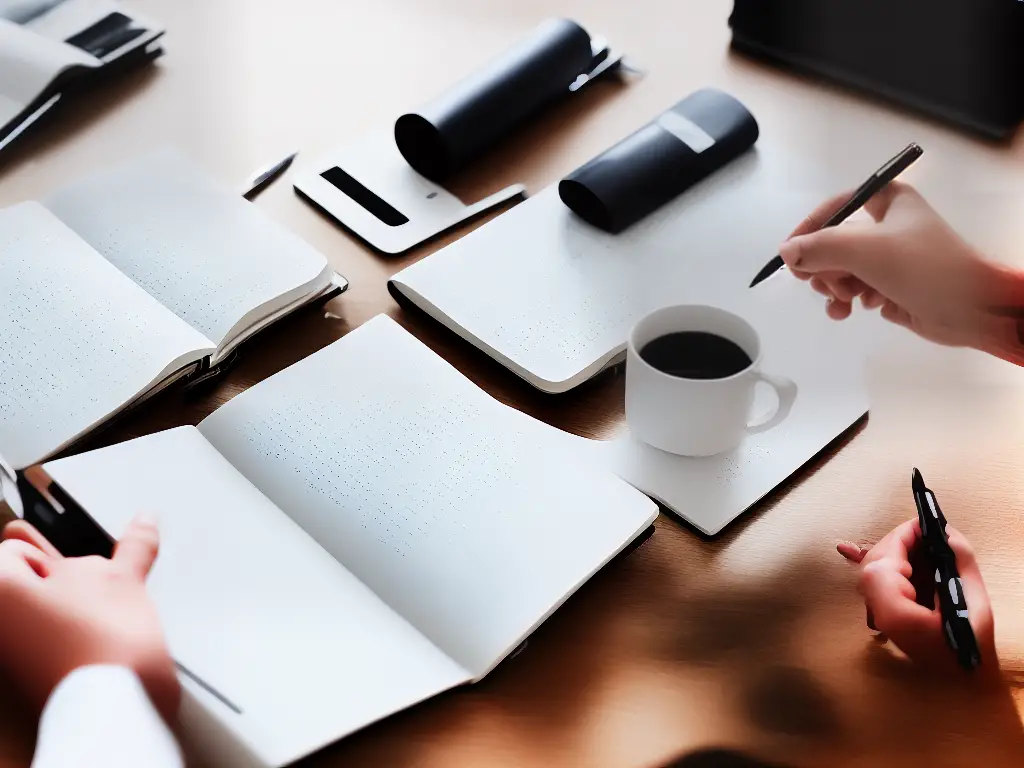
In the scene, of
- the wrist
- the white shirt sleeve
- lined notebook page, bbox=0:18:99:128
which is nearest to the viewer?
the white shirt sleeve

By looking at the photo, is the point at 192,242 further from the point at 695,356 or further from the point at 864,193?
the point at 864,193

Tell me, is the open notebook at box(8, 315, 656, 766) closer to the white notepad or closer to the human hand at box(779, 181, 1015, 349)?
the white notepad

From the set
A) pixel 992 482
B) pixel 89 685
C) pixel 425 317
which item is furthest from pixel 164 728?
pixel 992 482

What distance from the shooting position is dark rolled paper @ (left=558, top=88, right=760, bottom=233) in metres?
0.88

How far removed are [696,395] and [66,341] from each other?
428 mm

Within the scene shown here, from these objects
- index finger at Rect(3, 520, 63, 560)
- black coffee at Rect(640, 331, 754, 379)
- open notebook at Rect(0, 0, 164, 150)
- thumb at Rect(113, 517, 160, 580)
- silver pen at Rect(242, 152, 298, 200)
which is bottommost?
black coffee at Rect(640, 331, 754, 379)

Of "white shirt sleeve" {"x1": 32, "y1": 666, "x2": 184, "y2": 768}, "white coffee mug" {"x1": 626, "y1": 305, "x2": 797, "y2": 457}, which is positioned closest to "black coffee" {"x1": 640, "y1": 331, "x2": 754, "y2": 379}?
"white coffee mug" {"x1": 626, "y1": 305, "x2": 797, "y2": 457}

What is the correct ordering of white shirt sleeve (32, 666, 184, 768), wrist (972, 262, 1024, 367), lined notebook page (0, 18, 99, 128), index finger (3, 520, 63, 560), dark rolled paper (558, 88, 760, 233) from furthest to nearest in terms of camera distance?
lined notebook page (0, 18, 99, 128) < dark rolled paper (558, 88, 760, 233) < wrist (972, 262, 1024, 367) < index finger (3, 520, 63, 560) < white shirt sleeve (32, 666, 184, 768)

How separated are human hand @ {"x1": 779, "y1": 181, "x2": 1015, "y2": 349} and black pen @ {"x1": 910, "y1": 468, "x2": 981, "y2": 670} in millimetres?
118

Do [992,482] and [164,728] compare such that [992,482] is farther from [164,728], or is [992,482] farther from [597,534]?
[164,728]

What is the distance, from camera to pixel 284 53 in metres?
1.11

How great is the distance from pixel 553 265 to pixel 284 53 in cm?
44

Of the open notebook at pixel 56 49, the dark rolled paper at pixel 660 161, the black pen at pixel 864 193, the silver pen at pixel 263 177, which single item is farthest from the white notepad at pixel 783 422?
the open notebook at pixel 56 49

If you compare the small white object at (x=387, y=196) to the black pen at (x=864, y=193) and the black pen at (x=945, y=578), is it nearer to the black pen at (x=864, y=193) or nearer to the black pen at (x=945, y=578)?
the black pen at (x=864, y=193)
